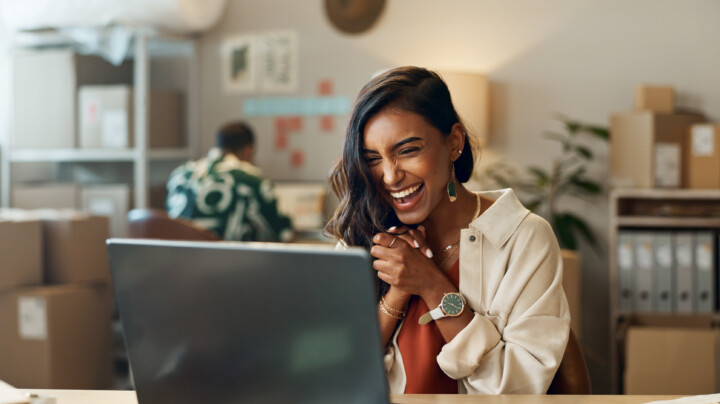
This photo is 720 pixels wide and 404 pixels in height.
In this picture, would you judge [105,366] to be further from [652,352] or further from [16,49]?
[652,352]

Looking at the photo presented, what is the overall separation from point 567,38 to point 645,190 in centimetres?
85

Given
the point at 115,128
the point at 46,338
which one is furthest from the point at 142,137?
the point at 46,338

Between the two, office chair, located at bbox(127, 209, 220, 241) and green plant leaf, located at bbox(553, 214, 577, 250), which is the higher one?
office chair, located at bbox(127, 209, 220, 241)

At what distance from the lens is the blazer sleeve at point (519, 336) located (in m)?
1.28

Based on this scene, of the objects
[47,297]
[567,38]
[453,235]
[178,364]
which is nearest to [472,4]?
[567,38]

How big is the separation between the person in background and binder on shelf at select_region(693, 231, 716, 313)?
1784 mm

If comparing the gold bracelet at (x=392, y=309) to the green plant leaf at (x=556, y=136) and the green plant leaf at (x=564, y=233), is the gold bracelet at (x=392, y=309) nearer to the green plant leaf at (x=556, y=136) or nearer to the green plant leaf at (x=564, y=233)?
the green plant leaf at (x=564, y=233)

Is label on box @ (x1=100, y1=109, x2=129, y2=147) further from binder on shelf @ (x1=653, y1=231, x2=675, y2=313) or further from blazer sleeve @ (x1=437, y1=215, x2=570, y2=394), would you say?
blazer sleeve @ (x1=437, y1=215, x2=570, y2=394)

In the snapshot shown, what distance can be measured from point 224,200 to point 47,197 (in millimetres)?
1311

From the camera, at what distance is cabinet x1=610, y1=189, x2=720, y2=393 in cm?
344

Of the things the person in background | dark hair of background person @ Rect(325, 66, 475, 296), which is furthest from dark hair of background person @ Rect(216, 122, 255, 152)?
dark hair of background person @ Rect(325, 66, 475, 296)

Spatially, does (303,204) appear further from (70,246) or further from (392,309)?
(392,309)

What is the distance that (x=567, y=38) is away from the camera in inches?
152

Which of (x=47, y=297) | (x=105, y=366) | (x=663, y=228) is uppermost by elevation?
(x=663, y=228)
